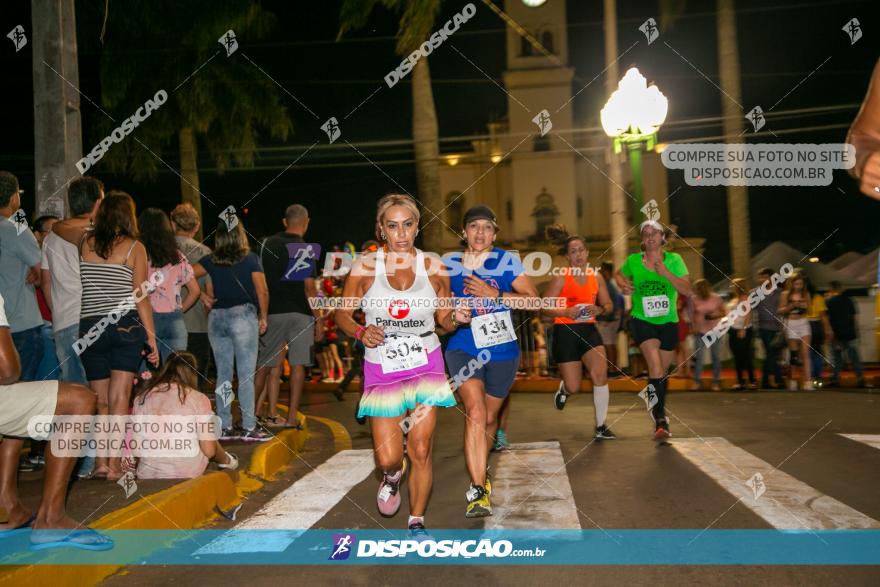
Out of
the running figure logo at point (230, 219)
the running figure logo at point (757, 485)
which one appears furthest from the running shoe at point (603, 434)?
the running figure logo at point (230, 219)

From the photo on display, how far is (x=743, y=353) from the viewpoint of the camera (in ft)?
51.4

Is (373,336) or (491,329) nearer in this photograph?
(373,336)

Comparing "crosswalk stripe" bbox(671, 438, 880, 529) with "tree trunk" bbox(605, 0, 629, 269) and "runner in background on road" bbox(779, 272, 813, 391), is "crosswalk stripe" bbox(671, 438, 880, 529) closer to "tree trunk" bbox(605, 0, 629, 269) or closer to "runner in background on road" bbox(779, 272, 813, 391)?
"runner in background on road" bbox(779, 272, 813, 391)

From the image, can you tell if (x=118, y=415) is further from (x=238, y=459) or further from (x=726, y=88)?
(x=726, y=88)

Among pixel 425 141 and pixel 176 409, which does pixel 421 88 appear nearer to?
pixel 425 141

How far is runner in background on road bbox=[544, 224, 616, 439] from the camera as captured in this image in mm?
9234

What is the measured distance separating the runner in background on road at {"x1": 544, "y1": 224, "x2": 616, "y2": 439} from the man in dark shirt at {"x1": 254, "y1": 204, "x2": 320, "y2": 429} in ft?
8.89

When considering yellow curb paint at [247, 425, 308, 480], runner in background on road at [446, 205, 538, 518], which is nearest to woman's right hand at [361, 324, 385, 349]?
runner in background on road at [446, 205, 538, 518]

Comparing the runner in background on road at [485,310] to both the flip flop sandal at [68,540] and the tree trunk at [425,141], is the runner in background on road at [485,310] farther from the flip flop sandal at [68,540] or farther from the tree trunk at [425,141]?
the tree trunk at [425,141]

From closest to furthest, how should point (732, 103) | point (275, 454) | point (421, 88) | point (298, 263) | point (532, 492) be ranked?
point (532, 492) → point (275, 454) → point (298, 263) → point (732, 103) → point (421, 88)

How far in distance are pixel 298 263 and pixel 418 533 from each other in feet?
15.9

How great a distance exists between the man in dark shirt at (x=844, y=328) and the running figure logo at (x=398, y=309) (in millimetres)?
12500

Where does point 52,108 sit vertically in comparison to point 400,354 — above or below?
above

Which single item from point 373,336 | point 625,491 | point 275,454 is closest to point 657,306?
point 625,491
